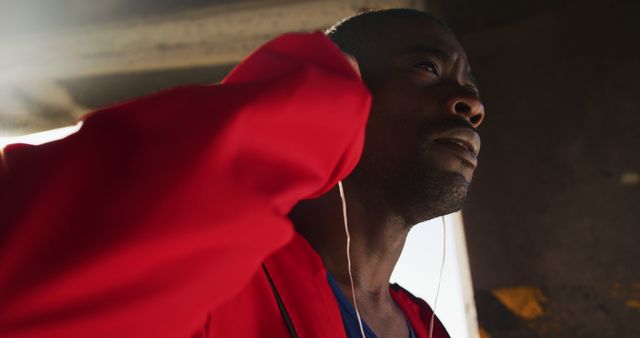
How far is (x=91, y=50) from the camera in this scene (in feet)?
7.53

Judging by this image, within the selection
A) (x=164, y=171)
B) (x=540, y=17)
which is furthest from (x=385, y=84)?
(x=540, y=17)

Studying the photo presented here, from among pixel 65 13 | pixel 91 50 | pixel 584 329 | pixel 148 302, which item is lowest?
pixel 584 329

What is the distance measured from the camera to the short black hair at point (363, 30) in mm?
1445

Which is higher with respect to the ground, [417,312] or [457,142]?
[457,142]

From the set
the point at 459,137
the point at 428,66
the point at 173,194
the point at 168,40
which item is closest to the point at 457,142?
the point at 459,137

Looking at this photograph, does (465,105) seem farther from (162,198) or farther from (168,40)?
(168,40)

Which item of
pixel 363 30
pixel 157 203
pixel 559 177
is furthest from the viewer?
pixel 559 177

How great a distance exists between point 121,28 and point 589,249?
205cm

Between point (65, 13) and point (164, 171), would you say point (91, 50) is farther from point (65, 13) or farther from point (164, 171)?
point (164, 171)

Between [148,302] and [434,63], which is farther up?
[148,302]

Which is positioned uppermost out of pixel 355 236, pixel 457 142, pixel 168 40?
pixel 168 40

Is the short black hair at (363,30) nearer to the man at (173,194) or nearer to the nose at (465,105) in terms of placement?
the nose at (465,105)

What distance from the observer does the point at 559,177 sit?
6.34 ft

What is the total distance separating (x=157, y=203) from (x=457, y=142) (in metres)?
0.87
